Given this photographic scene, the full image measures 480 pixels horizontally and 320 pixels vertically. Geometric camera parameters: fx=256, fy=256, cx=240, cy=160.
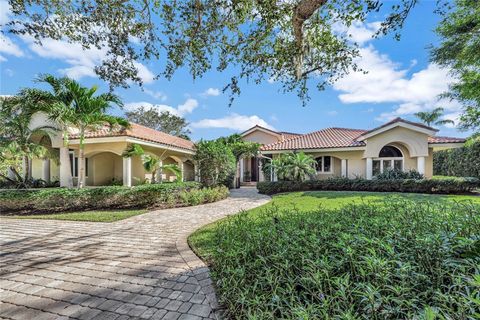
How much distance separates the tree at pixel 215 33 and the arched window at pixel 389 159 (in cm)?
1569

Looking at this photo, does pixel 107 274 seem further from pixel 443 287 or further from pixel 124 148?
pixel 124 148

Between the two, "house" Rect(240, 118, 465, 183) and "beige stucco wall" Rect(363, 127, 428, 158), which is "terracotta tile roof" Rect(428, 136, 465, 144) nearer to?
"house" Rect(240, 118, 465, 183)

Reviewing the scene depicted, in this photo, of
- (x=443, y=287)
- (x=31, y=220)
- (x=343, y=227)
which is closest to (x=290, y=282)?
(x=443, y=287)

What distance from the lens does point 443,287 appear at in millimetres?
2787

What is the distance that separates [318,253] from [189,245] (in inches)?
167

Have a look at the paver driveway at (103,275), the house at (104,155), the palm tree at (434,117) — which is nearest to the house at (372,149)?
the house at (104,155)

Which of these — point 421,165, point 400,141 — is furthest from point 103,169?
point 421,165

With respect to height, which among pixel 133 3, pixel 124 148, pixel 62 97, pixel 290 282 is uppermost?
pixel 133 3

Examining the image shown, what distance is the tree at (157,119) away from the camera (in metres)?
48.2

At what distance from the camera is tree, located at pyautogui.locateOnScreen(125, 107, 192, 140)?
48.2 m

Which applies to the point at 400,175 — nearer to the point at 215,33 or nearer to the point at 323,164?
the point at 323,164

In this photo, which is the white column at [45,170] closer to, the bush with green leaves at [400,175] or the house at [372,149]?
the house at [372,149]

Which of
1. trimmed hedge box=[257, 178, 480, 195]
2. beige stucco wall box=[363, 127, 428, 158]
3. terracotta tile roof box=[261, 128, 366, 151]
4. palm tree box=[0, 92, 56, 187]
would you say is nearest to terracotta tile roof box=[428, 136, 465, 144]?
beige stucco wall box=[363, 127, 428, 158]

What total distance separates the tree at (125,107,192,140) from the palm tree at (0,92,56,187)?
32.0 meters
